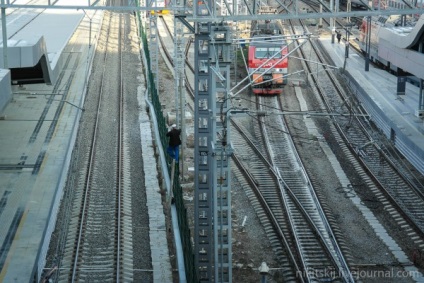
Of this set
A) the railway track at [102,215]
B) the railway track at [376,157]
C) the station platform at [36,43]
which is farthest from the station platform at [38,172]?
the railway track at [376,157]

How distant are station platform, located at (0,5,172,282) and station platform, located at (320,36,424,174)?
6.94 meters

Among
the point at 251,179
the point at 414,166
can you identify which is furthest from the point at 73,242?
the point at 414,166

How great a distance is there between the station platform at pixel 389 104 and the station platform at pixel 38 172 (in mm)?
6940

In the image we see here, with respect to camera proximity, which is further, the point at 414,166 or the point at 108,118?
the point at 108,118

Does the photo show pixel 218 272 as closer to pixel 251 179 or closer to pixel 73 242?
pixel 73 242

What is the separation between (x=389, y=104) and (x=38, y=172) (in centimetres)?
1301

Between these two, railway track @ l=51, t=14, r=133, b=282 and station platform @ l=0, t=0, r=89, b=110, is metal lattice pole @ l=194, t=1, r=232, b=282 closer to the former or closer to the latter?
railway track @ l=51, t=14, r=133, b=282

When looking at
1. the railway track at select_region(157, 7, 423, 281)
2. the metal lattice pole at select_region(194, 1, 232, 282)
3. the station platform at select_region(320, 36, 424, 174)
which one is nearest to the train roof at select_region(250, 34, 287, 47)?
the railway track at select_region(157, 7, 423, 281)

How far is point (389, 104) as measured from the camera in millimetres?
28484

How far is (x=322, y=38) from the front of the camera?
4453 cm

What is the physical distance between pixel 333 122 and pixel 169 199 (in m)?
10.4

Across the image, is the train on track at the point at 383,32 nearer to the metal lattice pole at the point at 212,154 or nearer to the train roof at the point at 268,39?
the train roof at the point at 268,39

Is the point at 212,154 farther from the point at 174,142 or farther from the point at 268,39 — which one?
the point at 268,39

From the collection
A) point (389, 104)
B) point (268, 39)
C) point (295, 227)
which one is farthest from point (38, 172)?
point (389, 104)
